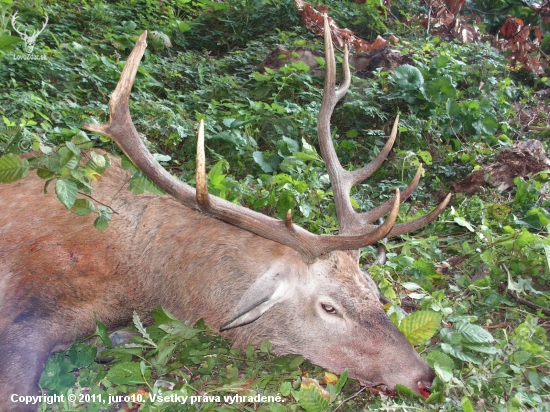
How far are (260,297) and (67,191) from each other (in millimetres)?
1350

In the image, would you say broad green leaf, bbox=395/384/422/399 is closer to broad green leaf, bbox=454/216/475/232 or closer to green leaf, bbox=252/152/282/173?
broad green leaf, bbox=454/216/475/232

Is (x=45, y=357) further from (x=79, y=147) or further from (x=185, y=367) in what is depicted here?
(x=79, y=147)

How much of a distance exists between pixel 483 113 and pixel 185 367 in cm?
505

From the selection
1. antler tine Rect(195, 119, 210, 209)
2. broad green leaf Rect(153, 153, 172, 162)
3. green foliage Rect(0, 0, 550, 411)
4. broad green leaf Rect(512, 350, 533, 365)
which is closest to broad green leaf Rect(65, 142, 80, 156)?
green foliage Rect(0, 0, 550, 411)

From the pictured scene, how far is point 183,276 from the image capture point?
3.59m

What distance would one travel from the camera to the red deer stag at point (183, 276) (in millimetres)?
3133

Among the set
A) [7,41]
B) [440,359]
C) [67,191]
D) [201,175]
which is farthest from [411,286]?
[7,41]

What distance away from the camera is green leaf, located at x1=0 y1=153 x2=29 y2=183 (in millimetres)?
3412

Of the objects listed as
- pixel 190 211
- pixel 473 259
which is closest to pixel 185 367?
pixel 190 211

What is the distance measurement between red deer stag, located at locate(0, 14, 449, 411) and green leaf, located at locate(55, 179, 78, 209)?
345mm

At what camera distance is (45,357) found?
125 inches

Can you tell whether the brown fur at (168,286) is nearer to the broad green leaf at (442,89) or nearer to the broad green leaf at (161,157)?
the broad green leaf at (161,157)

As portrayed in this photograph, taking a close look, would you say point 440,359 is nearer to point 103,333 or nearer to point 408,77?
point 103,333

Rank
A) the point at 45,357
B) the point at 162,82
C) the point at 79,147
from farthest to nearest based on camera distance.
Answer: the point at 162,82, the point at 79,147, the point at 45,357
